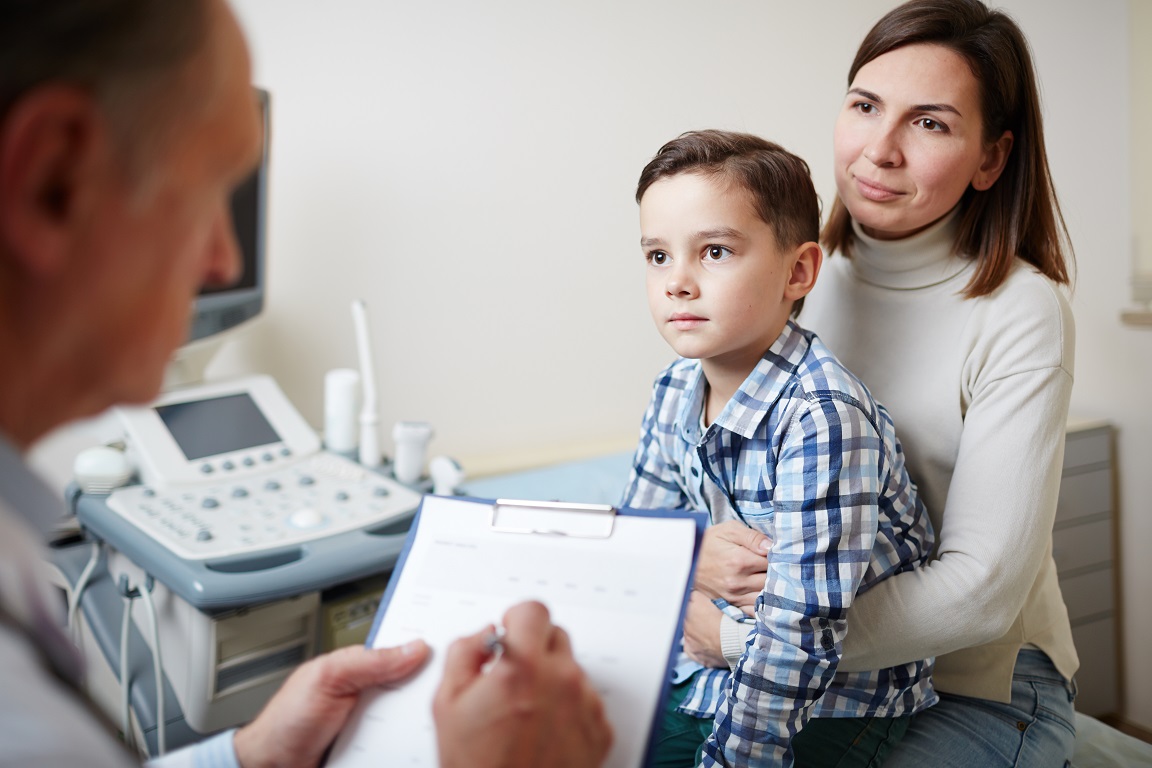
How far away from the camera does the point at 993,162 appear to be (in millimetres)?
1105

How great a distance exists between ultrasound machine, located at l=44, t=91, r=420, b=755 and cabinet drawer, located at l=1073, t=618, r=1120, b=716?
1.90 metres

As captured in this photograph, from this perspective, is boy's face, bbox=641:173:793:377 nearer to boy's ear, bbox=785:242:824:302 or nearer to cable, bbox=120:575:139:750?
boy's ear, bbox=785:242:824:302

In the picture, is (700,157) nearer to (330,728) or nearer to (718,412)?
(718,412)

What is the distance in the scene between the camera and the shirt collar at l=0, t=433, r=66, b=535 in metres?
0.44

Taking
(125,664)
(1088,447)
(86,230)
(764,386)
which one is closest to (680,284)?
(764,386)

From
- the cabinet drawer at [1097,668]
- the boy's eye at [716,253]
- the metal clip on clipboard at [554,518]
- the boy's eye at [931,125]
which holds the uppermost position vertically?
the boy's eye at [931,125]

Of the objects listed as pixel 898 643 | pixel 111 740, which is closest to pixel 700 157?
pixel 898 643

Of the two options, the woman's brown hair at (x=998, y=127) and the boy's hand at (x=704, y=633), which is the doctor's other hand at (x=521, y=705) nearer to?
the boy's hand at (x=704, y=633)

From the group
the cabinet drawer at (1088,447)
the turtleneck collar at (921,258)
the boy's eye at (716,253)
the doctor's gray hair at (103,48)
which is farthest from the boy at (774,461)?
the cabinet drawer at (1088,447)

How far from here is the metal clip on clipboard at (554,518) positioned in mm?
767

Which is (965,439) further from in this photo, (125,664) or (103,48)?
(125,664)

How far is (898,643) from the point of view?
0.95 metres

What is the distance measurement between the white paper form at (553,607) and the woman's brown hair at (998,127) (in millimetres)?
605

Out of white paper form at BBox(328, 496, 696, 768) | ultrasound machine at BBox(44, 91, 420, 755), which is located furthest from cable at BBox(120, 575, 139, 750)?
white paper form at BBox(328, 496, 696, 768)
